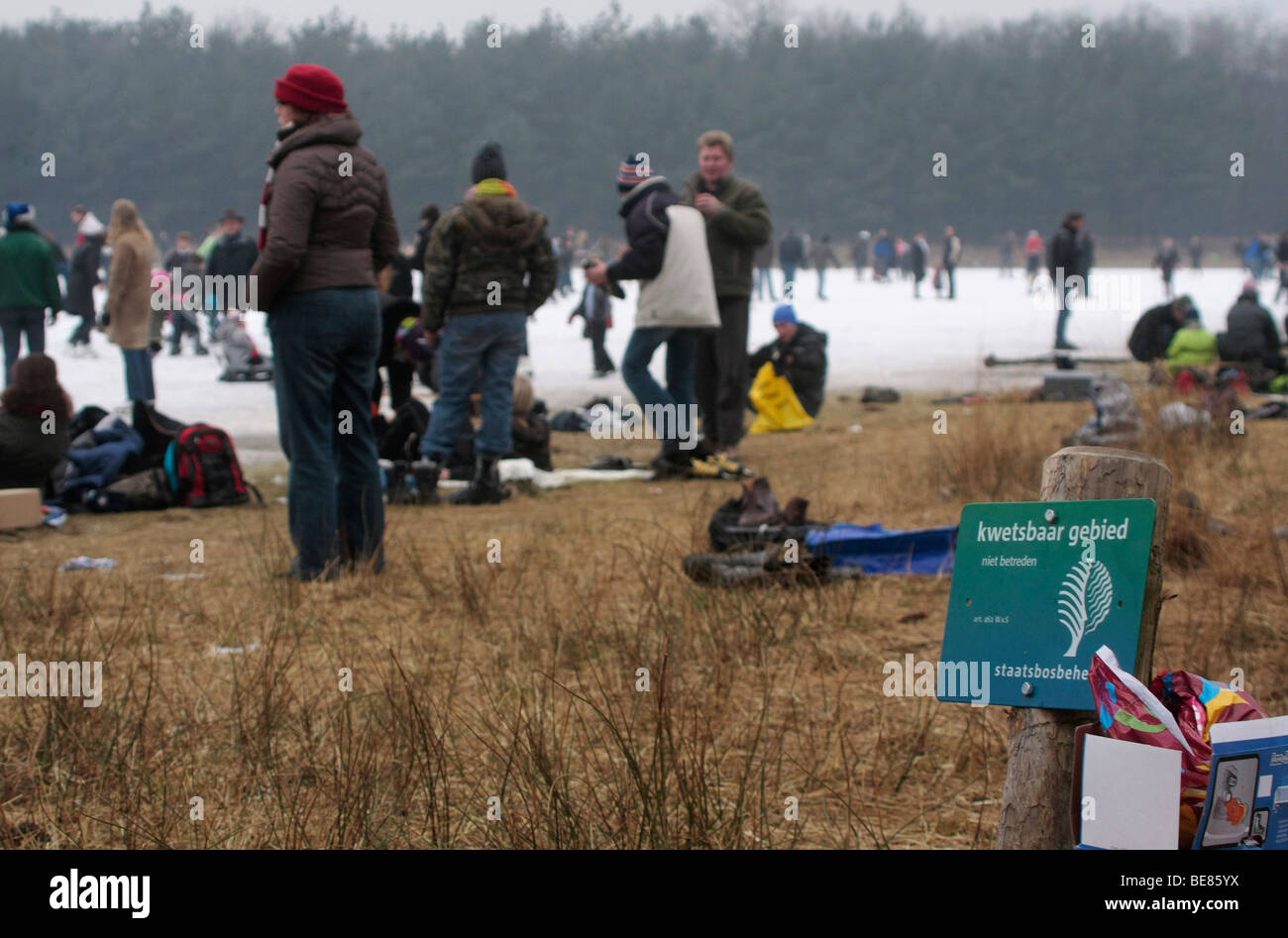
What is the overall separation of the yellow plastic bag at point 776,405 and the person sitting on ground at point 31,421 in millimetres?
5189

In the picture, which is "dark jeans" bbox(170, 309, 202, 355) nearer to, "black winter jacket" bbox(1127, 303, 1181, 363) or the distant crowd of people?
the distant crowd of people

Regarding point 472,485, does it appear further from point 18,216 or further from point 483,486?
point 18,216

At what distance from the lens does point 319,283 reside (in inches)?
197

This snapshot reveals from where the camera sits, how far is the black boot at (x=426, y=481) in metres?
7.59

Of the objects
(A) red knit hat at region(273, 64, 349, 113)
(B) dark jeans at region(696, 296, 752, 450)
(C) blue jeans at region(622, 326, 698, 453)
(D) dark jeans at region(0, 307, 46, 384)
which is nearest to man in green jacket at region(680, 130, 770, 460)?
(B) dark jeans at region(696, 296, 752, 450)

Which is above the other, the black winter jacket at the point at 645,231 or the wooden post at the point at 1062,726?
the black winter jacket at the point at 645,231

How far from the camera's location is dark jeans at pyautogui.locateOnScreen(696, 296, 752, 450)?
28.0 feet

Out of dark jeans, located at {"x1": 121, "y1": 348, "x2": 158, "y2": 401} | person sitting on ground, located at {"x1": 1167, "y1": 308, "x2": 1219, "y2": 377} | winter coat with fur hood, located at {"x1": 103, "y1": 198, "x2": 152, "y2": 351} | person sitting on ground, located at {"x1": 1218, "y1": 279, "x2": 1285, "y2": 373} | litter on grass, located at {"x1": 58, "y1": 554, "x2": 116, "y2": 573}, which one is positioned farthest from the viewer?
person sitting on ground, located at {"x1": 1218, "y1": 279, "x2": 1285, "y2": 373}

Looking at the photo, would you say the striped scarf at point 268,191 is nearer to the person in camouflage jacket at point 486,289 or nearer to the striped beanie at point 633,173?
the person in camouflage jacket at point 486,289

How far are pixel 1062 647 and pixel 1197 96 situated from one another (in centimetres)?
7144

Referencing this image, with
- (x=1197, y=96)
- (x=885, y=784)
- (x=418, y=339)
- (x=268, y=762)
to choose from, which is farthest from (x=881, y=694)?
(x=1197, y=96)

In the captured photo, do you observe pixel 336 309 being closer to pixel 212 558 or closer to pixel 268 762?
pixel 212 558

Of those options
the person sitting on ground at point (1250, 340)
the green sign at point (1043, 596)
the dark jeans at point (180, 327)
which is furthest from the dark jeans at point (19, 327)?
the green sign at point (1043, 596)

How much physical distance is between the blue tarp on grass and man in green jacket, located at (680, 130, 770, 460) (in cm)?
304
